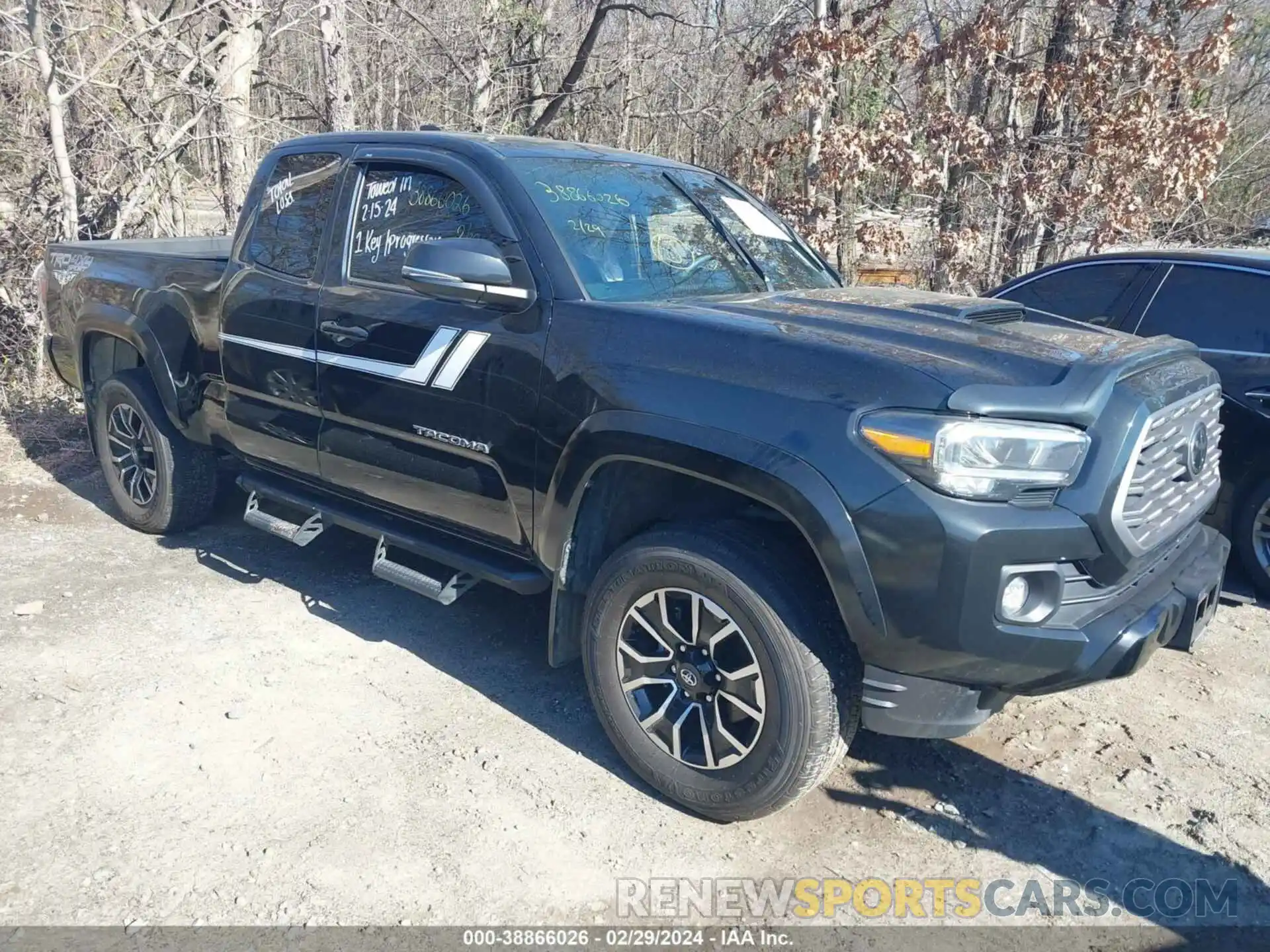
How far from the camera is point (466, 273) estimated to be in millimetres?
3285

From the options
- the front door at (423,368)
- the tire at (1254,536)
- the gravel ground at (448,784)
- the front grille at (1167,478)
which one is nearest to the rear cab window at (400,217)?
the front door at (423,368)

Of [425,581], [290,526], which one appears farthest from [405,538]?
[290,526]

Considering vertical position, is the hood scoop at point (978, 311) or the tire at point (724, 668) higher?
the hood scoop at point (978, 311)

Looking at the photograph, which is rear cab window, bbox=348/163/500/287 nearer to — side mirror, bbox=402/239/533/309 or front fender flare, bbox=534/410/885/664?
side mirror, bbox=402/239/533/309

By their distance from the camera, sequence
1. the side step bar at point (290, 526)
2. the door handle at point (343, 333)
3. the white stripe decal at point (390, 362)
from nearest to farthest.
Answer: the white stripe decal at point (390, 362)
the door handle at point (343, 333)
the side step bar at point (290, 526)

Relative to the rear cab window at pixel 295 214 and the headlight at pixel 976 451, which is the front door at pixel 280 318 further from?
the headlight at pixel 976 451

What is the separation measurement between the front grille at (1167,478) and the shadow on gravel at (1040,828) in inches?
Result: 38.8

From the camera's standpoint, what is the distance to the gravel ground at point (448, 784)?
2.86m

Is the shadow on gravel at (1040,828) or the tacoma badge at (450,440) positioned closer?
the shadow on gravel at (1040,828)

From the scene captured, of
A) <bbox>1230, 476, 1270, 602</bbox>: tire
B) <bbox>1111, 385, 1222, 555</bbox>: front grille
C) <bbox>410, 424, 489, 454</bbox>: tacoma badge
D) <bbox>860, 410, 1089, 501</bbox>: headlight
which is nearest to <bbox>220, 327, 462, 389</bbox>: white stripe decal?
<bbox>410, 424, 489, 454</bbox>: tacoma badge

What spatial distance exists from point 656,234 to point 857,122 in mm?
6931

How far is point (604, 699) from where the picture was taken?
→ 334 centimetres

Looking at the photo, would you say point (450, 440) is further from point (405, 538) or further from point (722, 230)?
point (722, 230)

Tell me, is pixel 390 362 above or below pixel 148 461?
above
